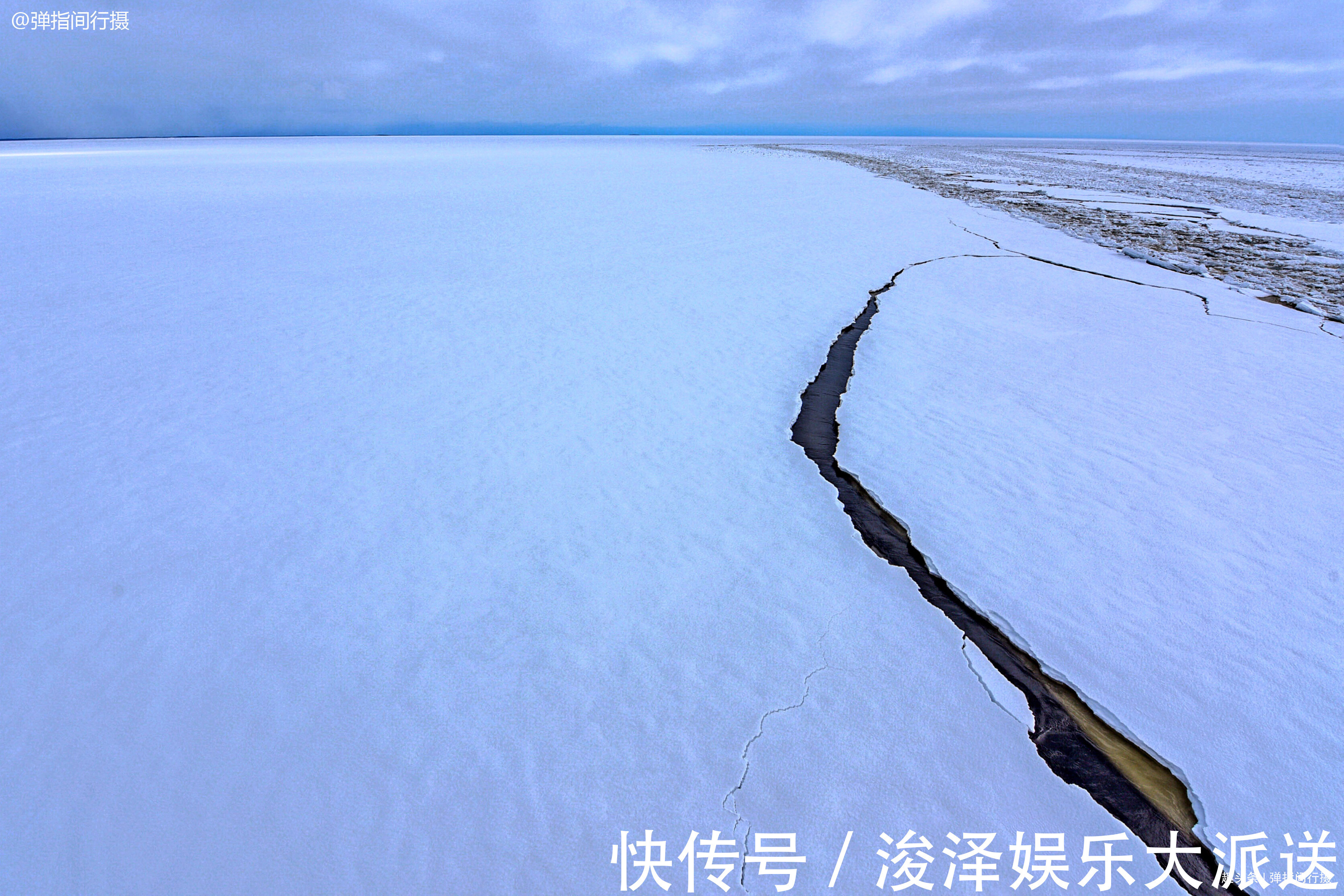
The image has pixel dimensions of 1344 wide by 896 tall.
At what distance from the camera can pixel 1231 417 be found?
12.3ft

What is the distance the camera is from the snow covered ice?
65.7 inches

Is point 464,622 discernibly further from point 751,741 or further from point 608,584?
point 751,741

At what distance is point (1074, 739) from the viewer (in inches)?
74.2

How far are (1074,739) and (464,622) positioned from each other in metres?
1.89

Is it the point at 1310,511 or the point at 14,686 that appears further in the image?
the point at 1310,511

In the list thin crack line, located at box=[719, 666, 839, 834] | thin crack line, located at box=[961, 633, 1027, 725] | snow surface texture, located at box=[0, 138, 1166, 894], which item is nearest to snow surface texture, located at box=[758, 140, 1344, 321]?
snow surface texture, located at box=[0, 138, 1166, 894]

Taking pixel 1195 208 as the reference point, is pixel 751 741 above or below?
below

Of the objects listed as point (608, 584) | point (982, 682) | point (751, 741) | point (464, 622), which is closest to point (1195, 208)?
point (982, 682)

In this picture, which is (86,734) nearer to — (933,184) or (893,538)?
(893,538)

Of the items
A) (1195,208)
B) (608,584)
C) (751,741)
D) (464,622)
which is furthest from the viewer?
(1195,208)

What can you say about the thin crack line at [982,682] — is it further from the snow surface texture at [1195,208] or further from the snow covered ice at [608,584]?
the snow surface texture at [1195,208]

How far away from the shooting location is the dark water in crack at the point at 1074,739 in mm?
1681

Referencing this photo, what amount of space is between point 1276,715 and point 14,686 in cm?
371

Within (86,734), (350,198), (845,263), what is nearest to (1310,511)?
(86,734)
